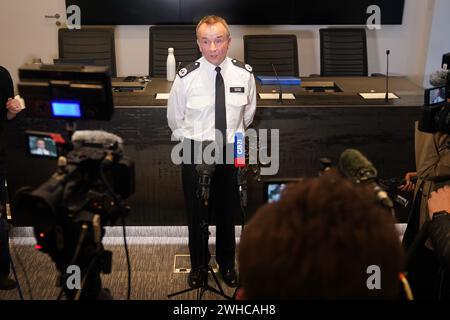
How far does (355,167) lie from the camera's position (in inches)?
56.3

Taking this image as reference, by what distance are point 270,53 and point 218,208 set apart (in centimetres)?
196

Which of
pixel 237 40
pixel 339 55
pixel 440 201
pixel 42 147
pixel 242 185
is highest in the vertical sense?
pixel 237 40

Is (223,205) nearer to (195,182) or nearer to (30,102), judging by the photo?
(195,182)

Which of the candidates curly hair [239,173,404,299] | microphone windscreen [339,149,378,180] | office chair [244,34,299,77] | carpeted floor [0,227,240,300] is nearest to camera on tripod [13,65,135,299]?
microphone windscreen [339,149,378,180]

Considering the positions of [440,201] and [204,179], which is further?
[204,179]

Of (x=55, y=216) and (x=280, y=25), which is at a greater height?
(x=280, y=25)

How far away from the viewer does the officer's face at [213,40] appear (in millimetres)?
2643

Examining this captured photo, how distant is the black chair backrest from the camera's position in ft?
15.5

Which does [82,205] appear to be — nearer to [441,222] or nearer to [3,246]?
[441,222]

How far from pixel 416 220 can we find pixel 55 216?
5.00 feet

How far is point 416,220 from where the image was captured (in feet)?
7.59

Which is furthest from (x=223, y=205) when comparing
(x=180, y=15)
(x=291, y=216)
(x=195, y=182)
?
(x=180, y=15)

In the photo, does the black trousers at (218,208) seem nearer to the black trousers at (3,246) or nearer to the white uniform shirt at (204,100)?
the white uniform shirt at (204,100)

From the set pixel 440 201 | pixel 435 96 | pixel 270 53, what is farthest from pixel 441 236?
pixel 270 53
